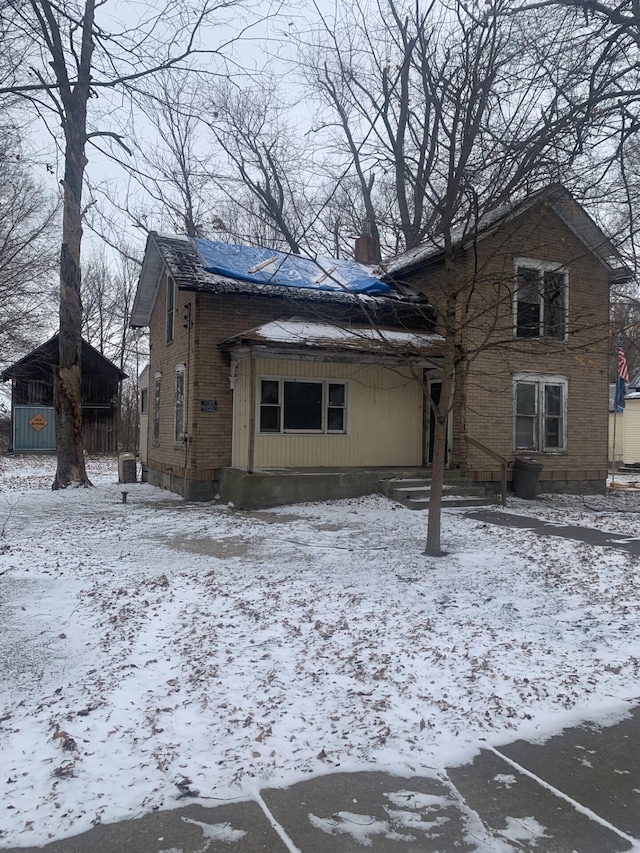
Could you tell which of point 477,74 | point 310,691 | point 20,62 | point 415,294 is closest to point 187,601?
point 310,691

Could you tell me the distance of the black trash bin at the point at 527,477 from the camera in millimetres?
14172

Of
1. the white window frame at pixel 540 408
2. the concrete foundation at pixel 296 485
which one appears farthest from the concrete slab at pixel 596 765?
the white window frame at pixel 540 408

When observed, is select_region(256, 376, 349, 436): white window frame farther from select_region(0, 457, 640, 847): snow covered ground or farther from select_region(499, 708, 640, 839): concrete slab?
select_region(499, 708, 640, 839): concrete slab

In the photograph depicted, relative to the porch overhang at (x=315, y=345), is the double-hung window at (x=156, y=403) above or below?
below

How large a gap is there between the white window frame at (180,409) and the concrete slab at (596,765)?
38.8 feet

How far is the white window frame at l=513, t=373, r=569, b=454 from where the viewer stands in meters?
15.0

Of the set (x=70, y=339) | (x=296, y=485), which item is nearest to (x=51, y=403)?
(x=70, y=339)

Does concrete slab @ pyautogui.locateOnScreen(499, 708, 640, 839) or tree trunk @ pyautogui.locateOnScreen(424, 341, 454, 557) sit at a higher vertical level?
tree trunk @ pyautogui.locateOnScreen(424, 341, 454, 557)

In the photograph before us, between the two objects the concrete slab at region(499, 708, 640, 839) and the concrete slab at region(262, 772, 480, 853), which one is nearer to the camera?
the concrete slab at region(262, 772, 480, 853)

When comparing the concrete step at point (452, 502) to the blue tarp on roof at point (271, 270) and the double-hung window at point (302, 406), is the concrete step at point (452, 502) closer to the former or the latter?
the double-hung window at point (302, 406)

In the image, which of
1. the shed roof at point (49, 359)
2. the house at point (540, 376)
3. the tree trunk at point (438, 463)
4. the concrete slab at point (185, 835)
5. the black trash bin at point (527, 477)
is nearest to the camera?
the concrete slab at point (185, 835)

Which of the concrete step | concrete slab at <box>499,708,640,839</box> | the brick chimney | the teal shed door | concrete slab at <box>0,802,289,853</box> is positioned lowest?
concrete slab at <box>0,802,289,853</box>

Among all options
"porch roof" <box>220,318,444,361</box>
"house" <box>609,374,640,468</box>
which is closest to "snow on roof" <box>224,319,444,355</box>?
"porch roof" <box>220,318,444,361</box>

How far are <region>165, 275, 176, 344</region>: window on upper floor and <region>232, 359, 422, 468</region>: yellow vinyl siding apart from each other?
3566 millimetres
